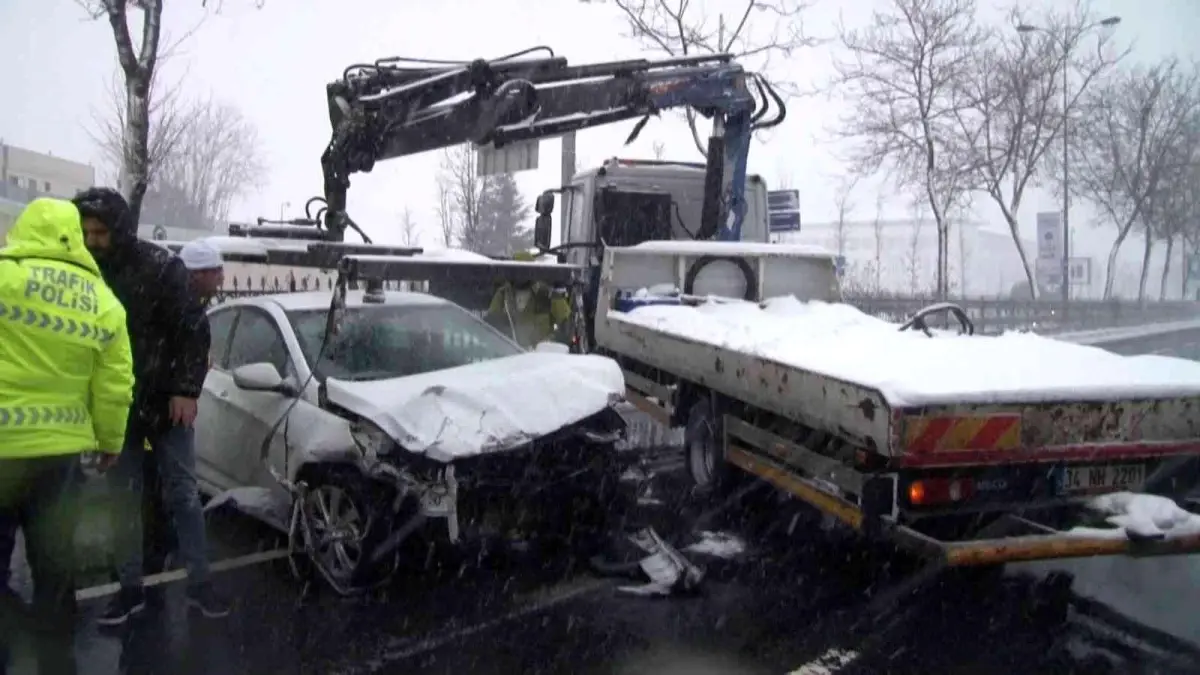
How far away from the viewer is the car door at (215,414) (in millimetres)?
6219

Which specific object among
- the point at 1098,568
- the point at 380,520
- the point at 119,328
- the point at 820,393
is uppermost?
the point at 119,328

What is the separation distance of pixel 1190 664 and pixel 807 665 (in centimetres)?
171

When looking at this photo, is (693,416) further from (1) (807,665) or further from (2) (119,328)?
(2) (119,328)

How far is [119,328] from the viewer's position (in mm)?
3824

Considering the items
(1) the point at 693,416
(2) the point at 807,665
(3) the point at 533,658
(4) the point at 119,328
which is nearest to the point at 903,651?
(2) the point at 807,665

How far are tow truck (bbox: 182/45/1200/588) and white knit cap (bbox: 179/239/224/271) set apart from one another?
636mm

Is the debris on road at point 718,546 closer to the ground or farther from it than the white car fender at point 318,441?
closer to the ground

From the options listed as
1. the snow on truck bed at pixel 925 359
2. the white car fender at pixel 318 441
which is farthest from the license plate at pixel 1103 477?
the white car fender at pixel 318 441

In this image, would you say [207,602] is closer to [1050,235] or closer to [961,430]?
[961,430]

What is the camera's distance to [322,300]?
6.38 m

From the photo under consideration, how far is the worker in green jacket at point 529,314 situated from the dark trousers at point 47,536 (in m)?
3.93

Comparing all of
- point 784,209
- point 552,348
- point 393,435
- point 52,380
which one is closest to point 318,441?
point 393,435

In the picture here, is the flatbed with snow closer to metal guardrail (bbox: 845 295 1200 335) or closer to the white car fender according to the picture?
the white car fender

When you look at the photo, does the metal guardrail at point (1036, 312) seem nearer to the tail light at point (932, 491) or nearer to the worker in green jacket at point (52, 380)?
the tail light at point (932, 491)
